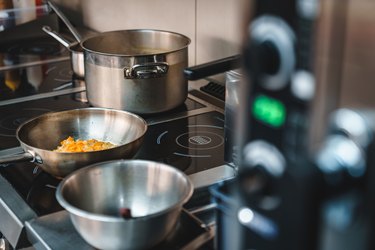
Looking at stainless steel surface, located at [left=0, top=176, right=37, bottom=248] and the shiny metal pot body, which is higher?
the shiny metal pot body

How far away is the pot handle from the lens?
127cm

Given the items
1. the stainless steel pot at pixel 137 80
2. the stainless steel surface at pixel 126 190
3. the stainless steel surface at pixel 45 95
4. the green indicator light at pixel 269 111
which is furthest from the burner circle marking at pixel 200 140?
the green indicator light at pixel 269 111

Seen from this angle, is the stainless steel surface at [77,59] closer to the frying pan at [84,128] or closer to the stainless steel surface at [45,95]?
the stainless steel surface at [45,95]

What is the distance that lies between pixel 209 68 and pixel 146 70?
455 millimetres

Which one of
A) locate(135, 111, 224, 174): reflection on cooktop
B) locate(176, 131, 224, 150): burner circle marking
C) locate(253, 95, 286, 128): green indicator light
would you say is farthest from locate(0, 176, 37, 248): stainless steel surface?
locate(253, 95, 286, 128): green indicator light

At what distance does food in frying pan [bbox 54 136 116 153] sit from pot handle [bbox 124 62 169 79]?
0.16 meters

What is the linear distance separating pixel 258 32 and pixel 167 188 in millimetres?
522

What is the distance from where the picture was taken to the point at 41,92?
1.59m

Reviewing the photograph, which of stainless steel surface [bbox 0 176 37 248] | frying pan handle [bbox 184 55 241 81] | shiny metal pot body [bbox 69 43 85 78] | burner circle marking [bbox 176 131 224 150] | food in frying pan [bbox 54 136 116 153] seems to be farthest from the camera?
shiny metal pot body [bbox 69 43 85 78]

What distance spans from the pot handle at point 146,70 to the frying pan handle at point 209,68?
0.40 meters

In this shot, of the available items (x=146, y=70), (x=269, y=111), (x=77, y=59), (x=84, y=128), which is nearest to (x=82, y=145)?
(x=84, y=128)

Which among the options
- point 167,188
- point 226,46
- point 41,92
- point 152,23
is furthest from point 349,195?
point 152,23

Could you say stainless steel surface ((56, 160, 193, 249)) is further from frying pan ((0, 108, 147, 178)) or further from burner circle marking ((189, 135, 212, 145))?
burner circle marking ((189, 135, 212, 145))

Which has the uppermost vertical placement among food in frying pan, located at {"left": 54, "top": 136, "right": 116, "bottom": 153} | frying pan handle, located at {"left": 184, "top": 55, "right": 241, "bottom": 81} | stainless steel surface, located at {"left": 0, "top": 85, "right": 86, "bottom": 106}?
frying pan handle, located at {"left": 184, "top": 55, "right": 241, "bottom": 81}
